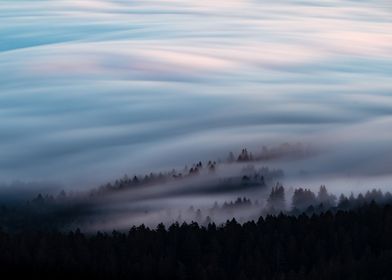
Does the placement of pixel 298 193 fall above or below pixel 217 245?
above

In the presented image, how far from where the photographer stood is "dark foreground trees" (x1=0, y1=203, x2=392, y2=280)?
85.3m

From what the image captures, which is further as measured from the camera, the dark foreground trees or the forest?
the forest

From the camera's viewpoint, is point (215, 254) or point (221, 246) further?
point (221, 246)

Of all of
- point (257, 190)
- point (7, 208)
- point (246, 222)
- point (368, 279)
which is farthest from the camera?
point (257, 190)

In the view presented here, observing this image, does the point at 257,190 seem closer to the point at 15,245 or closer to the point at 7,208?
the point at 7,208

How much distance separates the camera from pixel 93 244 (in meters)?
103

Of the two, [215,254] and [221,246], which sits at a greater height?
[221,246]

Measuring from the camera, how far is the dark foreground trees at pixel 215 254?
85.3 metres

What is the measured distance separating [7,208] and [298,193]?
52.2 meters

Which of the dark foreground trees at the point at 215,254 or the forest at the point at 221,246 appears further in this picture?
the forest at the point at 221,246

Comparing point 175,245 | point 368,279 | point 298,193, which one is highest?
point 298,193

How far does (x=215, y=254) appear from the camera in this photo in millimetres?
94250

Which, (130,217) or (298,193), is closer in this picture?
(130,217)

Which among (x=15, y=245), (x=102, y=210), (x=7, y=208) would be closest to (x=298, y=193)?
(x=102, y=210)
